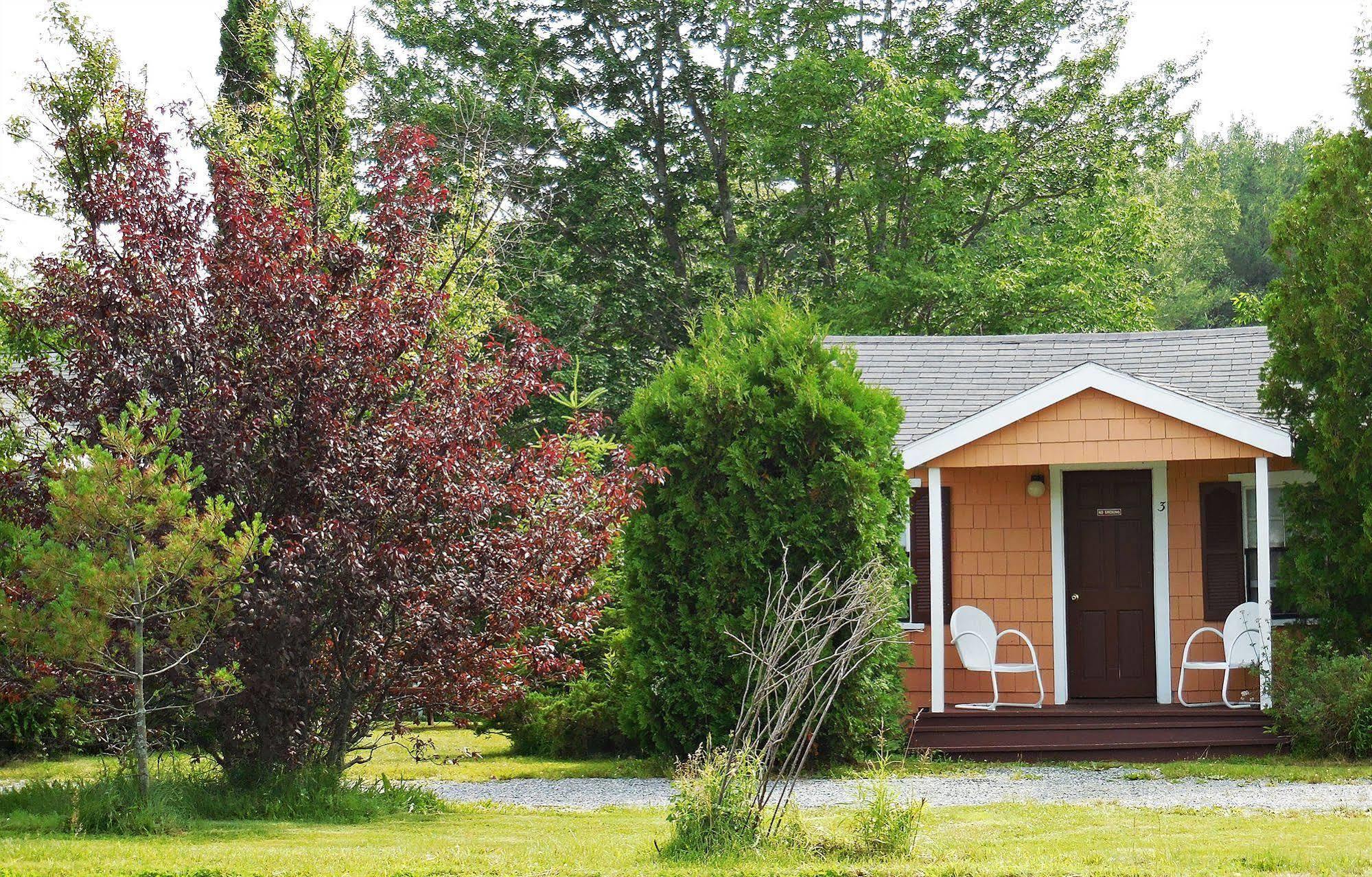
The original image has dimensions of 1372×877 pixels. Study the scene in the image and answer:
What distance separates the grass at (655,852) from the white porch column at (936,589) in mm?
3698

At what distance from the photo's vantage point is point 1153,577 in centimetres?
1302

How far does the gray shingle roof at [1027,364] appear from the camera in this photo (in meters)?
13.4

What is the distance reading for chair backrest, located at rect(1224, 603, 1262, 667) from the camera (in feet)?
39.1

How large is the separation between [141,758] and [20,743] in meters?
5.82

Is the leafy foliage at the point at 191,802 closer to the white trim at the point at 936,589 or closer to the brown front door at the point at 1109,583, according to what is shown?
the white trim at the point at 936,589

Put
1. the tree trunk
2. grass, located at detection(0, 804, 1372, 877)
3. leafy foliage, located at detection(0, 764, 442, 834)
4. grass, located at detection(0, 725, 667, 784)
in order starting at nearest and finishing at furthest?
grass, located at detection(0, 804, 1372, 877) < leafy foliage, located at detection(0, 764, 442, 834) < the tree trunk < grass, located at detection(0, 725, 667, 784)

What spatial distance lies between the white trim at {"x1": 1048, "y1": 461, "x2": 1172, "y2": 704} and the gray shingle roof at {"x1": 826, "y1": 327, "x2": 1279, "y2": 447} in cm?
93

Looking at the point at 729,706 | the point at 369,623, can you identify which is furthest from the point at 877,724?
the point at 369,623

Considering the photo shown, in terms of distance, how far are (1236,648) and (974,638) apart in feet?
7.70

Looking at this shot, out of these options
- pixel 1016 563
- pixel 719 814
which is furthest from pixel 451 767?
pixel 1016 563

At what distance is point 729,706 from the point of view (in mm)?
10805

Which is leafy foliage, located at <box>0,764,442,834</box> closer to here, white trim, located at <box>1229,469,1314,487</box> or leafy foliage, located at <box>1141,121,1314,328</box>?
white trim, located at <box>1229,469,1314,487</box>

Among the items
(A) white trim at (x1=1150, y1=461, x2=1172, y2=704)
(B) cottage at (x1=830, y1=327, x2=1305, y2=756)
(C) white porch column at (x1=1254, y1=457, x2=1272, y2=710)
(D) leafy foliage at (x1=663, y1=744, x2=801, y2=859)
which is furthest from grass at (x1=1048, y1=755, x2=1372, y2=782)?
(D) leafy foliage at (x1=663, y1=744, x2=801, y2=859)

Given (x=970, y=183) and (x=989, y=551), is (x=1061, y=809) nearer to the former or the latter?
(x=989, y=551)
